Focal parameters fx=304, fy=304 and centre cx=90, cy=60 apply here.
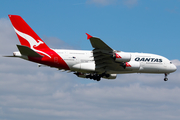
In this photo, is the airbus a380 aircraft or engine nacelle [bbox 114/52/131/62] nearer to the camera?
engine nacelle [bbox 114/52/131/62]

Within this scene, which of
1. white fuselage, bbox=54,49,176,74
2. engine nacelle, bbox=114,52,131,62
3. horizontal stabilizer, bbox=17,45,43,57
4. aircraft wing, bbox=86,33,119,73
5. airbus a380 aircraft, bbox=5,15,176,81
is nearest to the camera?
aircraft wing, bbox=86,33,119,73

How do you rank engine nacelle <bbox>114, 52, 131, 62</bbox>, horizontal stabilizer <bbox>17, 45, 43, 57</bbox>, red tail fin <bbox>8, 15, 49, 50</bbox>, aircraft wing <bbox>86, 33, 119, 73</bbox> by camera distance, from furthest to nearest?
red tail fin <bbox>8, 15, 49, 50</bbox> → engine nacelle <bbox>114, 52, 131, 62</bbox> → horizontal stabilizer <bbox>17, 45, 43, 57</bbox> → aircraft wing <bbox>86, 33, 119, 73</bbox>

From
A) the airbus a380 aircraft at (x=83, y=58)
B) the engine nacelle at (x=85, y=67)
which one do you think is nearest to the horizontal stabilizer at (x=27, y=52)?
the airbus a380 aircraft at (x=83, y=58)

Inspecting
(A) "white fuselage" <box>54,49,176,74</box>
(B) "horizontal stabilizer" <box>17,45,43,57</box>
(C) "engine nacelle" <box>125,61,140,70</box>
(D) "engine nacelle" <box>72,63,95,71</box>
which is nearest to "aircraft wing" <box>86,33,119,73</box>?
(A) "white fuselage" <box>54,49,176,74</box>

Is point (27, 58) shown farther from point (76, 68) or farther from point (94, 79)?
point (94, 79)

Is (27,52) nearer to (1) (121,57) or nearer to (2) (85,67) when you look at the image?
(2) (85,67)

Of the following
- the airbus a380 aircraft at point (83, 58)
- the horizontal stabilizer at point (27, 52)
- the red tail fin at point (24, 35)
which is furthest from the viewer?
the red tail fin at point (24, 35)

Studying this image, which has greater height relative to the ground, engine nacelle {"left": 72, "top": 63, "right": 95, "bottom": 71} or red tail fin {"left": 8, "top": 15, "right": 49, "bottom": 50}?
red tail fin {"left": 8, "top": 15, "right": 49, "bottom": 50}

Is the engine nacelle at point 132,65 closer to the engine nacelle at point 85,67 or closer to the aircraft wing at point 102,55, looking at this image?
the aircraft wing at point 102,55

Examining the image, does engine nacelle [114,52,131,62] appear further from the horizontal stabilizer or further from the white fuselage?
the horizontal stabilizer

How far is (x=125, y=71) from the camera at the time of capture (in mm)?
43469

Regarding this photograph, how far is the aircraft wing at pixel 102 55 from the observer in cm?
3641

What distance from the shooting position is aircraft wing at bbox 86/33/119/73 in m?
36.4

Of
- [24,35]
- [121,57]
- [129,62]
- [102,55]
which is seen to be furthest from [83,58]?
[24,35]
